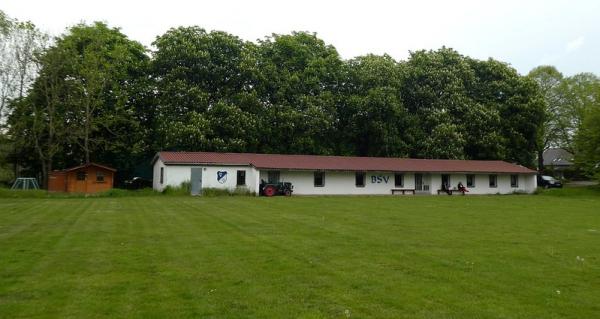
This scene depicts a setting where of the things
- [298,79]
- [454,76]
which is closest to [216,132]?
[298,79]

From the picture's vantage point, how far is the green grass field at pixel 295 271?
655 cm

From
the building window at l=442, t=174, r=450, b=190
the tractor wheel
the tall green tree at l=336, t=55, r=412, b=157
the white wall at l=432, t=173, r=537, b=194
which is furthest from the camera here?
the tall green tree at l=336, t=55, r=412, b=157

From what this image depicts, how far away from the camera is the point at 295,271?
28.7 feet

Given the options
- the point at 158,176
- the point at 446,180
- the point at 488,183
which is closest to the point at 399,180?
the point at 446,180

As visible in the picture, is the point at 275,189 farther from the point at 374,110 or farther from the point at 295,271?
the point at 295,271

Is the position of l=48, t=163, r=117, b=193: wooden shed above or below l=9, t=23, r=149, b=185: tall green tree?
below

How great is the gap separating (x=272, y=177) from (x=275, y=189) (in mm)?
2418

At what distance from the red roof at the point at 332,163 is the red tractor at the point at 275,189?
139cm

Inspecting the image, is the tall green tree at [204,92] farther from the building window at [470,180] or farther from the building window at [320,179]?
the building window at [470,180]

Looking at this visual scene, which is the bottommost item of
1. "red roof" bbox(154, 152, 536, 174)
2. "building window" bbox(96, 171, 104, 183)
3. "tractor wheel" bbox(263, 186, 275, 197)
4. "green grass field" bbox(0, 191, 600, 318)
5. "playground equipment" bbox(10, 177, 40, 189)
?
"green grass field" bbox(0, 191, 600, 318)

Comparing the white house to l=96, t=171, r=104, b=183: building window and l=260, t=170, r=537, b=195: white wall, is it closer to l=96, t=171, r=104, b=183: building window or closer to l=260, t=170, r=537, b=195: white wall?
l=260, t=170, r=537, b=195: white wall

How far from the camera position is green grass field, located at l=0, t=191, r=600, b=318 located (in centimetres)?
→ 655

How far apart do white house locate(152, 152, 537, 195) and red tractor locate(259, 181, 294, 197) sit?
2.16ft

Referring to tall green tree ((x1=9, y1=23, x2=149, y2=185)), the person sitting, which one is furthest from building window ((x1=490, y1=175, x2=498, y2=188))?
tall green tree ((x1=9, y1=23, x2=149, y2=185))
